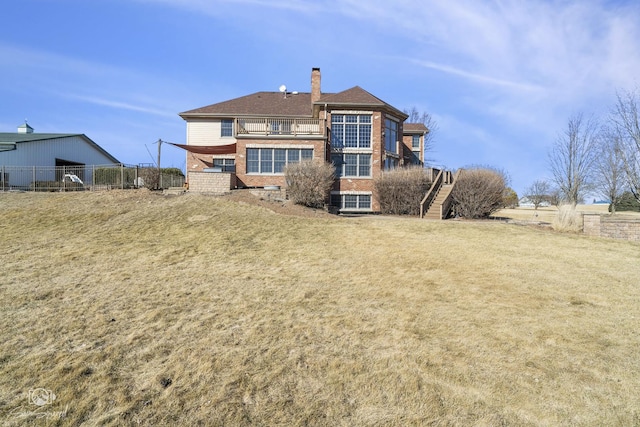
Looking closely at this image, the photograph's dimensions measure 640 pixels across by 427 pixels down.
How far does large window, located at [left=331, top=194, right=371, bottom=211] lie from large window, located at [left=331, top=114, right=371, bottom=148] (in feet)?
11.9

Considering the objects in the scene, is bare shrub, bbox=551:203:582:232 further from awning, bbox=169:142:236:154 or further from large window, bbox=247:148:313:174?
awning, bbox=169:142:236:154

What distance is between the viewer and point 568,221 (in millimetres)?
15984

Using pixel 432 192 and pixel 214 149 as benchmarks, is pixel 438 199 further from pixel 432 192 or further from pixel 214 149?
pixel 214 149

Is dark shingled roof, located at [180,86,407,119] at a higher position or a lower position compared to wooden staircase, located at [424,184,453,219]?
higher

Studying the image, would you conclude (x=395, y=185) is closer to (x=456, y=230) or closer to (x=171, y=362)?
(x=456, y=230)

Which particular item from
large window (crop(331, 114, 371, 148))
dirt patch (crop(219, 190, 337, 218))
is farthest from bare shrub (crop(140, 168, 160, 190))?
large window (crop(331, 114, 371, 148))

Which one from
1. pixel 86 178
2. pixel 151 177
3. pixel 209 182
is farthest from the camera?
pixel 86 178

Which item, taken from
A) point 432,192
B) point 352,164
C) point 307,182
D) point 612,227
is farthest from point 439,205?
point 352,164

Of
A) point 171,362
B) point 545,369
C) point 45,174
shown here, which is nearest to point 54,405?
point 171,362

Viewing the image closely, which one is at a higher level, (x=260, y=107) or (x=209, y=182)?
(x=260, y=107)

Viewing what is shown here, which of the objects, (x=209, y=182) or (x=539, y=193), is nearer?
(x=209, y=182)

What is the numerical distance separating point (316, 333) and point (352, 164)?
21.3m

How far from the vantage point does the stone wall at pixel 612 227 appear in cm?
1465

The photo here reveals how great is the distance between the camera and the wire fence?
2208cm
